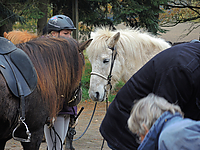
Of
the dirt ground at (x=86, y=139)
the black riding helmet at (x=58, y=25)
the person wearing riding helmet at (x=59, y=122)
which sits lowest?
the dirt ground at (x=86, y=139)

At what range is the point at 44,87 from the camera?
2525 millimetres

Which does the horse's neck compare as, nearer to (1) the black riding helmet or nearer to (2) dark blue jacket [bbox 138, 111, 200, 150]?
(1) the black riding helmet

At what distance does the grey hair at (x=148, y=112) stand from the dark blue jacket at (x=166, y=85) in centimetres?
26

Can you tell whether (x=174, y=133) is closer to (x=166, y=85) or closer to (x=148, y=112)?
(x=148, y=112)

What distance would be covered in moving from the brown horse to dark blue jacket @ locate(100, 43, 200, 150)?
863 mm

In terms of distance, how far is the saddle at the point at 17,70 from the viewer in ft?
7.27

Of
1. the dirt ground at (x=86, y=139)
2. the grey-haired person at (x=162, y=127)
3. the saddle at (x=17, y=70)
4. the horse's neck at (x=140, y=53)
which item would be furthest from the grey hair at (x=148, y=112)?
the dirt ground at (x=86, y=139)

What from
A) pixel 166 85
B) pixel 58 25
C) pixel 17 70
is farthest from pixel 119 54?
pixel 166 85

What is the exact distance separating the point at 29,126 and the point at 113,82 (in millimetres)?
1567

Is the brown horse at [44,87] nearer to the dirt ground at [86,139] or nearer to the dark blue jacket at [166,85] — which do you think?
the dark blue jacket at [166,85]

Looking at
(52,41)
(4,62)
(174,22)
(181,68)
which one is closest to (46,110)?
(4,62)

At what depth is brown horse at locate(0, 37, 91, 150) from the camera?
2246 millimetres

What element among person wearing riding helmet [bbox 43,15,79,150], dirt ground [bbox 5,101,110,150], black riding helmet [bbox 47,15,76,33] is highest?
black riding helmet [bbox 47,15,76,33]

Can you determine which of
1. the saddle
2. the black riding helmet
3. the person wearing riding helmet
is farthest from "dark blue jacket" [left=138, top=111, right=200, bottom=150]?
the black riding helmet
